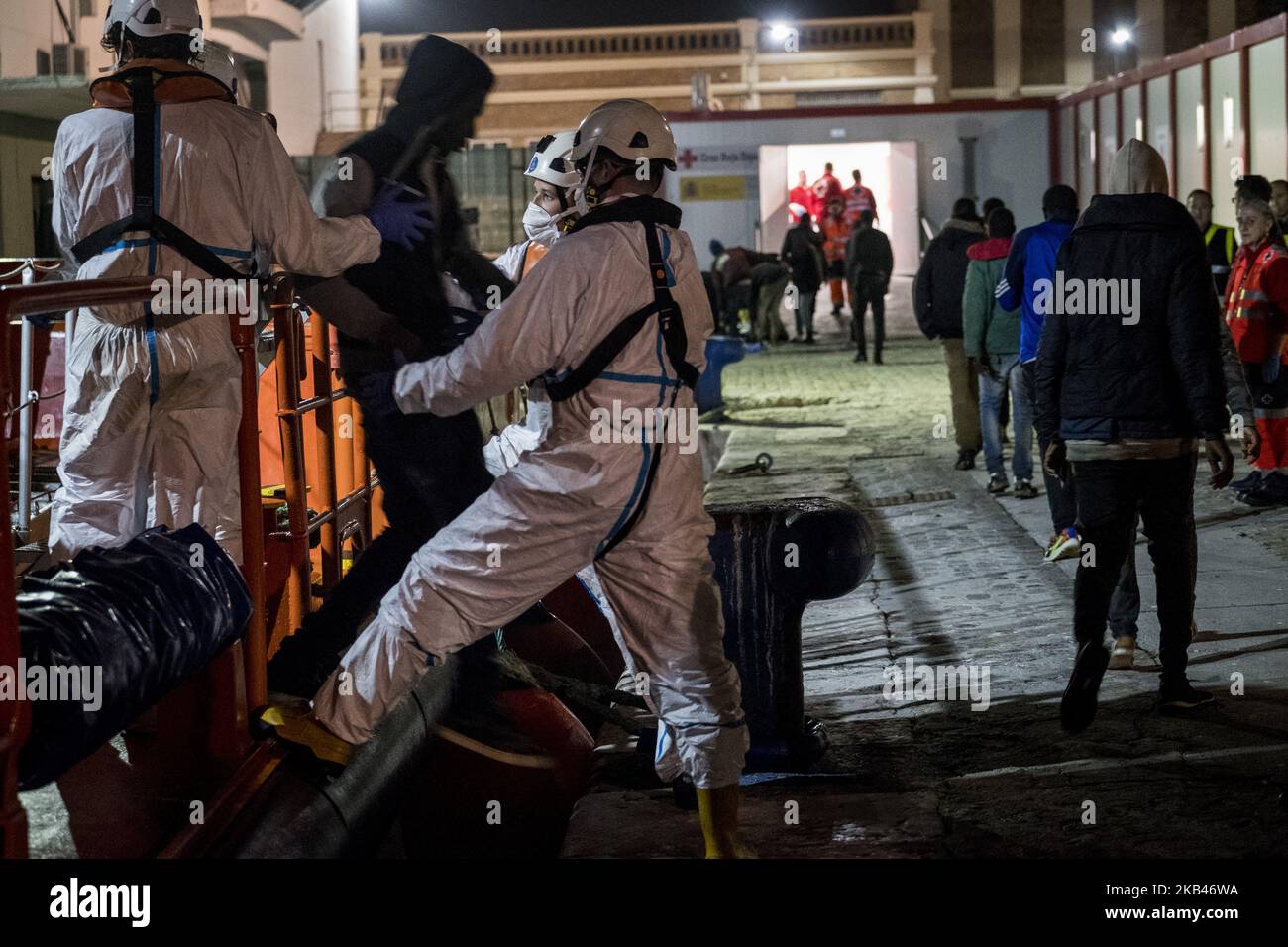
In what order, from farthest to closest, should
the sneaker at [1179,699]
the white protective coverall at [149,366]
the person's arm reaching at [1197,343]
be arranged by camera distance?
the sneaker at [1179,699] → the person's arm reaching at [1197,343] → the white protective coverall at [149,366]

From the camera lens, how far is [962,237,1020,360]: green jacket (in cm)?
987

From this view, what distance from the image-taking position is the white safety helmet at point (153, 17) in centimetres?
433

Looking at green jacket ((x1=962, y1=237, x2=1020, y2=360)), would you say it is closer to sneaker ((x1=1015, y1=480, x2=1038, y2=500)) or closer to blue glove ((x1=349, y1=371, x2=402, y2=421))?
sneaker ((x1=1015, y1=480, x2=1038, y2=500))

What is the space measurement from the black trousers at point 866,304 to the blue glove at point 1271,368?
9607 mm

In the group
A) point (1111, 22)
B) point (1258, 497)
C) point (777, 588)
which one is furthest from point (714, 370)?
point (1111, 22)

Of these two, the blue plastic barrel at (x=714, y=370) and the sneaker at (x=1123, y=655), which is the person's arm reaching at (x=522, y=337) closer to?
the sneaker at (x=1123, y=655)

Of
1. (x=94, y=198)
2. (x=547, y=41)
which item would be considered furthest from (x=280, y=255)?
(x=547, y=41)

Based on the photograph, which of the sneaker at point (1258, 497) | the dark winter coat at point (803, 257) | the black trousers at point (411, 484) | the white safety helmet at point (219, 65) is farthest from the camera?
the dark winter coat at point (803, 257)

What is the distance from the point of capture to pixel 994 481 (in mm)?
10180

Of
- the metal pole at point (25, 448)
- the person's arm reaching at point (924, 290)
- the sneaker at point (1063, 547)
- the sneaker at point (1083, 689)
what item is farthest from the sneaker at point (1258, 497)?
the metal pole at point (25, 448)

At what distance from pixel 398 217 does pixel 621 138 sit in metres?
0.87

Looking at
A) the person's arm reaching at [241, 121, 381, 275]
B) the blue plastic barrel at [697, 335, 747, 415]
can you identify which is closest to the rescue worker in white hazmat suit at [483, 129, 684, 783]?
the person's arm reaching at [241, 121, 381, 275]

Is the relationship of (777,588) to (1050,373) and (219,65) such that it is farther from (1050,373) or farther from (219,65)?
(219,65)

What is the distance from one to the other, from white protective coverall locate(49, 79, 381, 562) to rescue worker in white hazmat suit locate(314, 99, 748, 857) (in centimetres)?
52
